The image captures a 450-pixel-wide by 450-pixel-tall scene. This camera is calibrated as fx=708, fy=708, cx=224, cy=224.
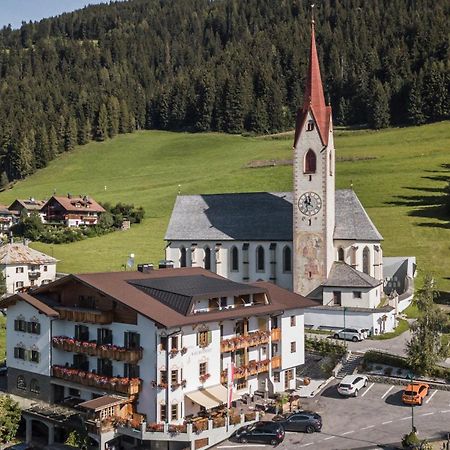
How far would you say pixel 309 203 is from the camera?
232 ft

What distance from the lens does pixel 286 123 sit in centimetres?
19225

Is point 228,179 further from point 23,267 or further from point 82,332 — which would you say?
point 82,332

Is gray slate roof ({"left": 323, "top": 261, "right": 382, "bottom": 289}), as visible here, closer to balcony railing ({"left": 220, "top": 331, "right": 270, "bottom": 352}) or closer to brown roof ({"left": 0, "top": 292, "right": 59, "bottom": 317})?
balcony railing ({"left": 220, "top": 331, "right": 270, "bottom": 352})

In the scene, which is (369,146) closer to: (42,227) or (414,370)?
(42,227)

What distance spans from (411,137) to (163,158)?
195 ft

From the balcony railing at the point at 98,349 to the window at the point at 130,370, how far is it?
63 centimetres

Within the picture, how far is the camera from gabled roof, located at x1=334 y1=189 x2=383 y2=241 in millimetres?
71312

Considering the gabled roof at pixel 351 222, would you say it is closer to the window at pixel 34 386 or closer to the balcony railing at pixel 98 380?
the balcony railing at pixel 98 380

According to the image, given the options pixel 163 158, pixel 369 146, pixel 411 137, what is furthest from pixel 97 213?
pixel 411 137

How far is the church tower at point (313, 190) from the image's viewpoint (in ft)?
228

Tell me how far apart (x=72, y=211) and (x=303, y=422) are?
3617 inches

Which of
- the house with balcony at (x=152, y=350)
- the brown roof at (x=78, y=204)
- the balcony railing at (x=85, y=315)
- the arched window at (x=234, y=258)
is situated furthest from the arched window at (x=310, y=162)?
the brown roof at (x=78, y=204)

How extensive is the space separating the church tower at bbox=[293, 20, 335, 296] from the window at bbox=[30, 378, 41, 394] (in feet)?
101

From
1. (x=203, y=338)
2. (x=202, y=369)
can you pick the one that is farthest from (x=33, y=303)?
(x=202, y=369)
